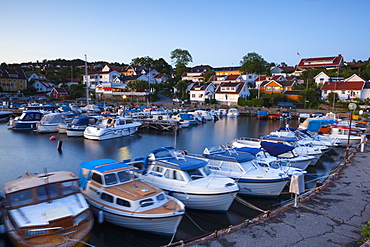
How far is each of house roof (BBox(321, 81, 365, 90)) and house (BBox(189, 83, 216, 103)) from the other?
29.4 metres

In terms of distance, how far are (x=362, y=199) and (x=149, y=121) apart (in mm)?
31883

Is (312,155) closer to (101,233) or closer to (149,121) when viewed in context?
(101,233)

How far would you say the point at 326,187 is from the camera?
1307 centimetres

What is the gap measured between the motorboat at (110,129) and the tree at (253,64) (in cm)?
6628

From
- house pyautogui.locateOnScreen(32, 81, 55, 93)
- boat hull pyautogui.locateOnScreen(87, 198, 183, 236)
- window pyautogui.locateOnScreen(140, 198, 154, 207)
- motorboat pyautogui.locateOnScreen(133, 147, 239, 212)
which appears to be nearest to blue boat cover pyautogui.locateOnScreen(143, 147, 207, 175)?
motorboat pyautogui.locateOnScreen(133, 147, 239, 212)

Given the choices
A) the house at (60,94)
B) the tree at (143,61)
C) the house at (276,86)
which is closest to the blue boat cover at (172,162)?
the house at (276,86)

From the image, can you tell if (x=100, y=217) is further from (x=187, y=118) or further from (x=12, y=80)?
(x=12, y=80)

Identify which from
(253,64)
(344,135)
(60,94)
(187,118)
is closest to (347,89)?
(253,64)

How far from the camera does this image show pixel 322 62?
9019 centimetres

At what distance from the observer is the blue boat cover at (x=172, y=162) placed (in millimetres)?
12805

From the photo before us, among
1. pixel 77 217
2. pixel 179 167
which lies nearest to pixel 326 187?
pixel 179 167

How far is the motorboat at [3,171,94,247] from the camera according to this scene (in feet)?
27.2

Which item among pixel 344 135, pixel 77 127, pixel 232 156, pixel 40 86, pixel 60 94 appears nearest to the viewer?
pixel 232 156

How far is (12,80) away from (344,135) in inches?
3734
